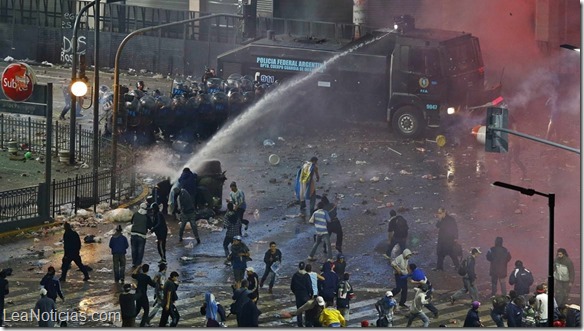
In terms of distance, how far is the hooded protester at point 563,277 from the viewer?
1039 inches

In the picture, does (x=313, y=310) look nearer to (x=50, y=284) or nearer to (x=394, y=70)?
(x=50, y=284)

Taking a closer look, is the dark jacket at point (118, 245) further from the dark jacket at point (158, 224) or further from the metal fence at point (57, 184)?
the metal fence at point (57, 184)

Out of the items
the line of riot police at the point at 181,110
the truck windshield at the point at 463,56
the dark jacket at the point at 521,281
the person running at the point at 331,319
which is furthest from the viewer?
the truck windshield at the point at 463,56

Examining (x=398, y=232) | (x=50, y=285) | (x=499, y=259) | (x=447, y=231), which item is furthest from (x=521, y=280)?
(x=50, y=285)

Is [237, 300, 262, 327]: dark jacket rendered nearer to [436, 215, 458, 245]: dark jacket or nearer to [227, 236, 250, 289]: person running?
[227, 236, 250, 289]: person running

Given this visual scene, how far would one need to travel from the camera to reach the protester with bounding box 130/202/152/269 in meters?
27.5

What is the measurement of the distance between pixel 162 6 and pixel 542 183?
28.5 meters

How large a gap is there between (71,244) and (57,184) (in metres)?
6.01

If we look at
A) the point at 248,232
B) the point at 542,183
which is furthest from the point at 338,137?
the point at 248,232

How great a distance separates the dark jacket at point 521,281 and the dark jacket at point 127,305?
6923 mm

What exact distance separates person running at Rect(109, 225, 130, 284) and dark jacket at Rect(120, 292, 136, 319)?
313 centimetres

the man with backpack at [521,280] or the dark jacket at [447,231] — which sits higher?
the dark jacket at [447,231]

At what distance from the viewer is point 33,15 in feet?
191

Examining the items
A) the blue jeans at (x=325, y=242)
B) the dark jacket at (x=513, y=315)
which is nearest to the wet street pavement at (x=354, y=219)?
the blue jeans at (x=325, y=242)
